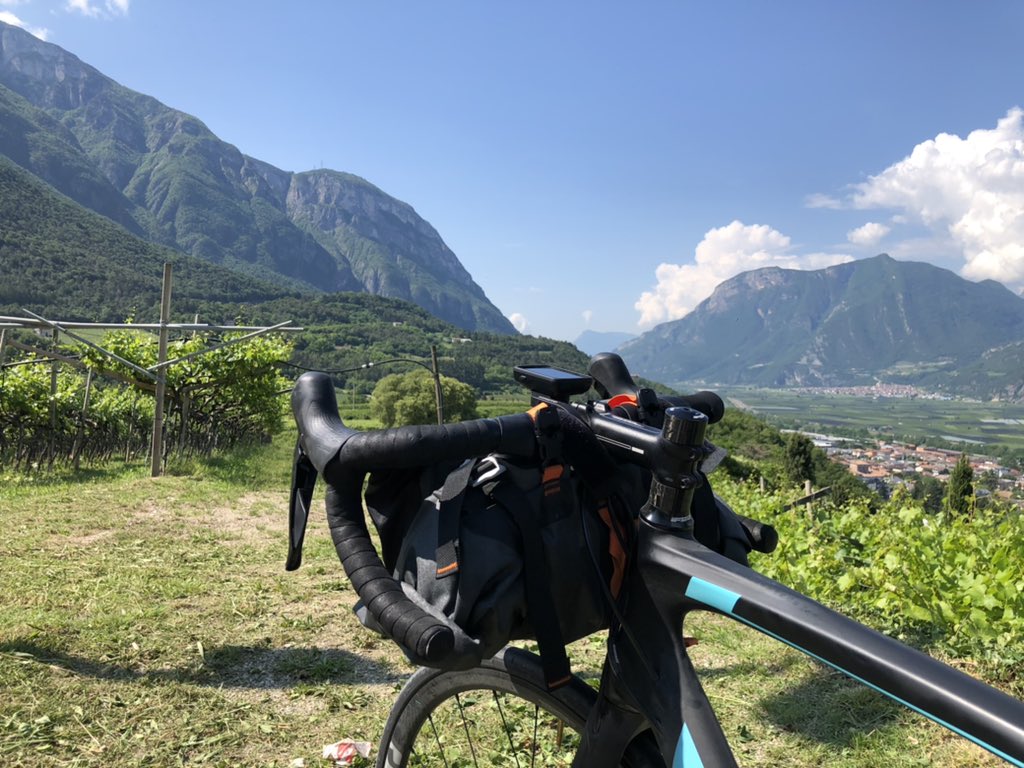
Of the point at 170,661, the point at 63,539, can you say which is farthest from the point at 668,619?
the point at 63,539

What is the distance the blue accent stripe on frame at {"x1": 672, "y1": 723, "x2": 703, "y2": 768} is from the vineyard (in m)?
12.7

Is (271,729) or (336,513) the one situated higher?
(336,513)

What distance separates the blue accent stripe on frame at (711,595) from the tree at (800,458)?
1581 inches

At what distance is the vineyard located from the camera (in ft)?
46.1

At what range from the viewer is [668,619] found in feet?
4.27

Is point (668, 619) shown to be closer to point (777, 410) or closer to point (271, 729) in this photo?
point (271, 729)

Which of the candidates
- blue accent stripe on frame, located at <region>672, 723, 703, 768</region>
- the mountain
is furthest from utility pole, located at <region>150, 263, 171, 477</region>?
the mountain

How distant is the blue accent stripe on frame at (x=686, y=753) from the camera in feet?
3.89

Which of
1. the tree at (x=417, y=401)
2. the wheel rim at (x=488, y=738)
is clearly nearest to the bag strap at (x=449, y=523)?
the wheel rim at (x=488, y=738)

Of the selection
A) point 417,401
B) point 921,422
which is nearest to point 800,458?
point 417,401

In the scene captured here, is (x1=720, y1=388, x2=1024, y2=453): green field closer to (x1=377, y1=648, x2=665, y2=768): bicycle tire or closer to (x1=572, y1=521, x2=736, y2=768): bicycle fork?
(x1=377, y1=648, x2=665, y2=768): bicycle tire

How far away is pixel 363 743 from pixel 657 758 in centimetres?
230

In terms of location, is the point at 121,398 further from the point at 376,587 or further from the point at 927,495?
the point at 376,587

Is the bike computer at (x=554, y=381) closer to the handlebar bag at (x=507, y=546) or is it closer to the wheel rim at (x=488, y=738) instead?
the handlebar bag at (x=507, y=546)
